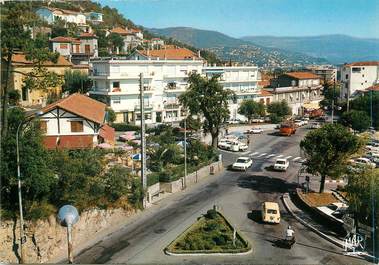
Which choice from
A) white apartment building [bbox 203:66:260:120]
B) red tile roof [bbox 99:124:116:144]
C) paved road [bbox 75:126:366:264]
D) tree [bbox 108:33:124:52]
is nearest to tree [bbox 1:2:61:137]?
paved road [bbox 75:126:366:264]

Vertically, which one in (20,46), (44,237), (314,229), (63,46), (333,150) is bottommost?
(314,229)

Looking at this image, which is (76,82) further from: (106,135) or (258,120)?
(258,120)

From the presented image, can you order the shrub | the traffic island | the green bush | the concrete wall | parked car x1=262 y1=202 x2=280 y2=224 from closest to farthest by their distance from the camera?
the traffic island → the concrete wall → parked car x1=262 y1=202 x2=280 y2=224 → the shrub → the green bush

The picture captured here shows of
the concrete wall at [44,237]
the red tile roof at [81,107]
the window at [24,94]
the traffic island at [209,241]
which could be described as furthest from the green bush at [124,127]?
the traffic island at [209,241]

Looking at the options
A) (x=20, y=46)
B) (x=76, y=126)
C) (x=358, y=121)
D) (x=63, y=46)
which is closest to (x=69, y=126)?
(x=76, y=126)

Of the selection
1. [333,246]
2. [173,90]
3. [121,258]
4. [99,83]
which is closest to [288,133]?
[173,90]

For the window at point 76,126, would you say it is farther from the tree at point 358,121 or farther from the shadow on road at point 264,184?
the tree at point 358,121

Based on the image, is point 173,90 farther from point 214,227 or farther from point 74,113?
point 214,227

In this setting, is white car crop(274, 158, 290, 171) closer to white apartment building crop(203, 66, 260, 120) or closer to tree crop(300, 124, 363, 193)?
tree crop(300, 124, 363, 193)
